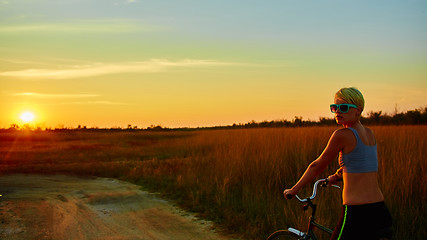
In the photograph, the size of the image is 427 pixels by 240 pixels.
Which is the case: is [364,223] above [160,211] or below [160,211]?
above

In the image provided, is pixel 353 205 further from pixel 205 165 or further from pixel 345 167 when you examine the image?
pixel 205 165

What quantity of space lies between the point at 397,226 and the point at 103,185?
9429 millimetres

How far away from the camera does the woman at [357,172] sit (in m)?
2.76

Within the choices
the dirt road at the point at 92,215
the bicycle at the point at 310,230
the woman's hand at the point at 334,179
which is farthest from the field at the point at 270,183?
the woman's hand at the point at 334,179

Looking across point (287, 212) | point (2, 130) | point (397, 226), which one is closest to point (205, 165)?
point (287, 212)

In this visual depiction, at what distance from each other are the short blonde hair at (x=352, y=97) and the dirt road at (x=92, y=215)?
14.3 feet

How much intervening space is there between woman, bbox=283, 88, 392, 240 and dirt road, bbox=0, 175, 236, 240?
161 inches

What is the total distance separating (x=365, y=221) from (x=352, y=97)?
2.80ft

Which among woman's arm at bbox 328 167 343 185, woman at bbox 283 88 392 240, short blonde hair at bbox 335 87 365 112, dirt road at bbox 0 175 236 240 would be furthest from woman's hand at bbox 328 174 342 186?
dirt road at bbox 0 175 236 240

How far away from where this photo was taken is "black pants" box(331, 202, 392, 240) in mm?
2760

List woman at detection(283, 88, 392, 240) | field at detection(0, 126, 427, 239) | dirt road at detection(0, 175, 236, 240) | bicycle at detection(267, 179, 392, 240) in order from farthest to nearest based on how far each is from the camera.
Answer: dirt road at detection(0, 175, 236, 240) < field at detection(0, 126, 427, 239) < bicycle at detection(267, 179, 392, 240) < woman at detection(283, 88, 392, 240)

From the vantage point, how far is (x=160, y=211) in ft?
28.6

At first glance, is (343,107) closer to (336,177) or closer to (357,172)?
(357,172)

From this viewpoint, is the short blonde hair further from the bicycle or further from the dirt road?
the dirt road
